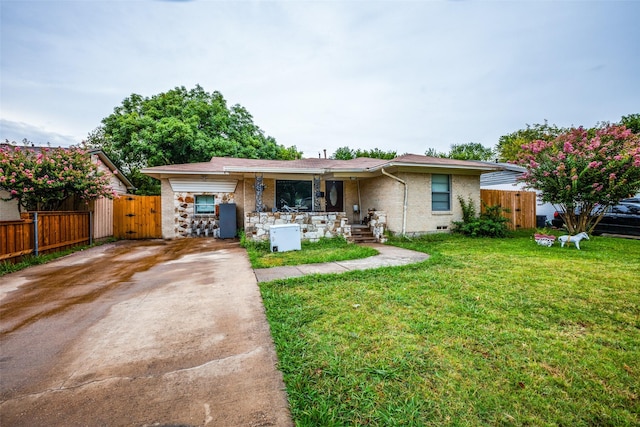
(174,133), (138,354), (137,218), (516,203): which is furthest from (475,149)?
(138,354)

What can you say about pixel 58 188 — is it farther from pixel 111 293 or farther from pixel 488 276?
pixel 488 276

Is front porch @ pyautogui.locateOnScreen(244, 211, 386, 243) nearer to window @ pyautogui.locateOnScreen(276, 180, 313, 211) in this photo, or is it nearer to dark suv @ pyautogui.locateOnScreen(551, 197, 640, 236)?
window @ pyautogui.locateOnScreen(276, 180, 313, 211)

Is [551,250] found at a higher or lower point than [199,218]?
lower

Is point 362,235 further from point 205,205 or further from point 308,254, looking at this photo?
point 205,205

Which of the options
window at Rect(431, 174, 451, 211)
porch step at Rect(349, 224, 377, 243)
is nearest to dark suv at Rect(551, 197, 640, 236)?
window at Rect(431, 174, 451, 211)

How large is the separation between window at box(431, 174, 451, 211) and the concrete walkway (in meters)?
3.98

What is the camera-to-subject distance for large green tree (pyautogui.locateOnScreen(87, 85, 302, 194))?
17484 mm

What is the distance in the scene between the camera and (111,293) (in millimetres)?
4402

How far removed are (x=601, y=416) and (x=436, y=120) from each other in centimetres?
1830

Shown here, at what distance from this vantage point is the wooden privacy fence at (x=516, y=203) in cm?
1181

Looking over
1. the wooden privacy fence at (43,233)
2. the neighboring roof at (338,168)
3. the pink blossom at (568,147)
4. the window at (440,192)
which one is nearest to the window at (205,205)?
the neighboring roof at (338,168)

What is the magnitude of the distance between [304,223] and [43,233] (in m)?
7.19

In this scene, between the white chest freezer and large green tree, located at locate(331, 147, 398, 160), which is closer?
the white chest freezer

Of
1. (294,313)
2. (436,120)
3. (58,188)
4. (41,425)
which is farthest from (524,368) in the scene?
(436,120)
